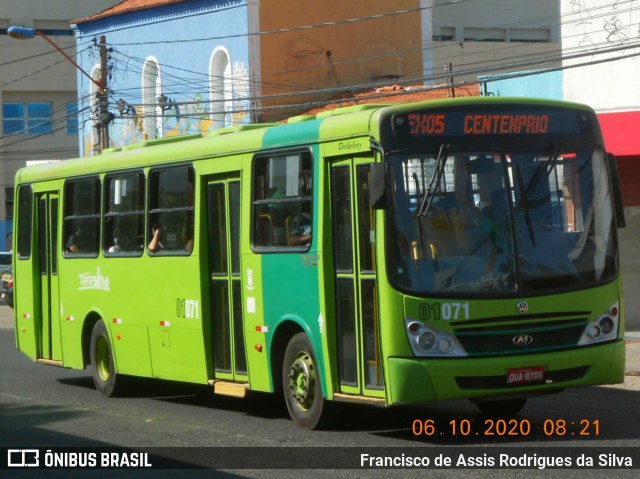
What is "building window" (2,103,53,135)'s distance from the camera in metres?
60.8

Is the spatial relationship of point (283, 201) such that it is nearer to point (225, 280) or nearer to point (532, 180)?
point (225, 280)

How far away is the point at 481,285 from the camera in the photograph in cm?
1048

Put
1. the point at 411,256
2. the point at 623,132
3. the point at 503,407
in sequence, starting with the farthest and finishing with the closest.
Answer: the point at 623,132 < the point at 503,407 < the point at 411,256

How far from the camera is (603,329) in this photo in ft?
35.8

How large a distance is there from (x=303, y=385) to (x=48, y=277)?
21.6 feet

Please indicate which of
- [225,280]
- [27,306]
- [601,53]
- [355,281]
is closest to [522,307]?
[355,281]

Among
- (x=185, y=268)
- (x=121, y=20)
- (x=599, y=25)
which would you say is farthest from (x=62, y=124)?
(x=185, y=268)

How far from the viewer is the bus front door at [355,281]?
1075 cm

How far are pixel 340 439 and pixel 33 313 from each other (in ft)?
25.3

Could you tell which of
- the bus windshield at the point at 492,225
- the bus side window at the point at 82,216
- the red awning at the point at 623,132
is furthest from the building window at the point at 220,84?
the bus windshield at the point at 492,225

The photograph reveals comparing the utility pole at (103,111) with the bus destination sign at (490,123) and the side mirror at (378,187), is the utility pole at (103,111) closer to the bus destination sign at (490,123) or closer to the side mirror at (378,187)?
the bus destination sign at (490,123)

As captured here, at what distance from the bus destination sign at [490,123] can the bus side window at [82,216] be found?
6174 millimetres

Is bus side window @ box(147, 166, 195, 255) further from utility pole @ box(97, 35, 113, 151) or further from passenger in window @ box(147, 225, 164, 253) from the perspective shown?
utility pole @ box(97, 35, 113, 151)

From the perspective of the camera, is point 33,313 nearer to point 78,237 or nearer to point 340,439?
point 78,237
